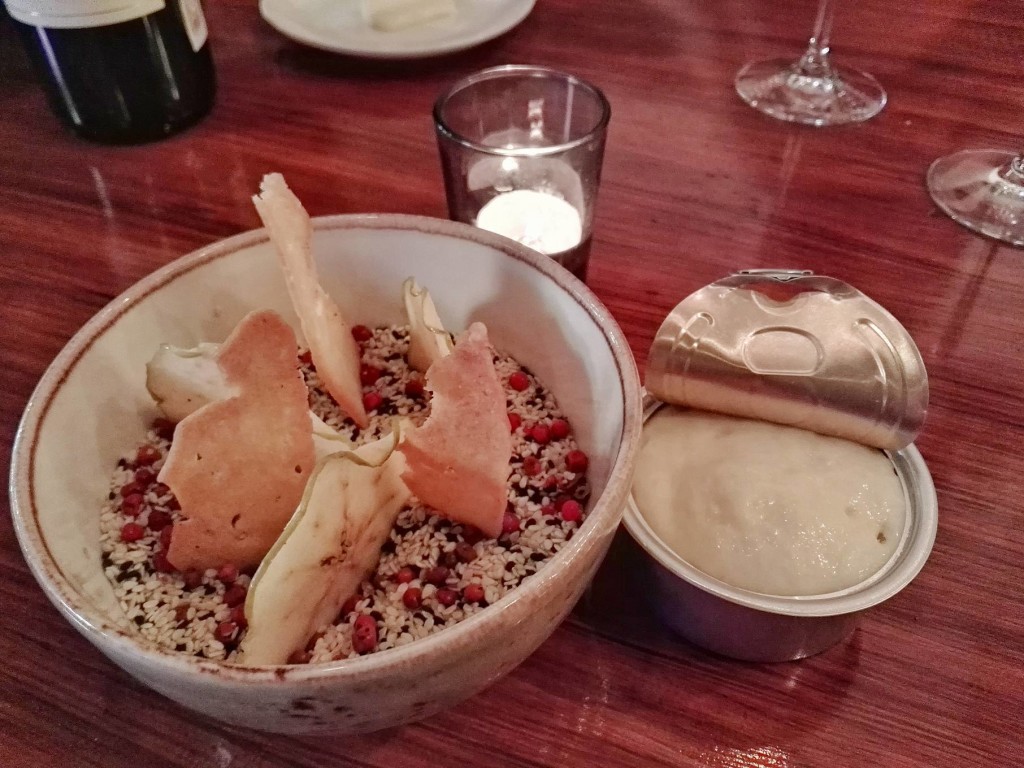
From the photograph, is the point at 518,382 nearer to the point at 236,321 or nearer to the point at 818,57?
the point at 236,321

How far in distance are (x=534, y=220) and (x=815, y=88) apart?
0.58m

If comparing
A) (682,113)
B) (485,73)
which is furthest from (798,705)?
(682,113)

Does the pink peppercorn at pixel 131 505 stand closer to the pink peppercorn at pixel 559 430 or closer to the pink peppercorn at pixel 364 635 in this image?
the pink peppercorn at pixel 364 635

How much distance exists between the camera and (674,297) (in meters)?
0.83

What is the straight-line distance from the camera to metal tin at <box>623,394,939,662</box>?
1.61 ft

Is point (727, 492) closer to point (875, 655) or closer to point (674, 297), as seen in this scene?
point (875, 655)

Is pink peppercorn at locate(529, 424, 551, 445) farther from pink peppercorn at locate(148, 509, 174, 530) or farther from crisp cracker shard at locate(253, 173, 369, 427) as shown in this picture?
pink peppercorn at locate(148, 509, 174, 530)

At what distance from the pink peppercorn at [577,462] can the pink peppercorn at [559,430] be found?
0.10ft

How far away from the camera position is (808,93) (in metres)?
1.13

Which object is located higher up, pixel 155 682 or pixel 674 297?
pixel 155 682

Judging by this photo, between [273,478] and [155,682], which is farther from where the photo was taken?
[273,478]

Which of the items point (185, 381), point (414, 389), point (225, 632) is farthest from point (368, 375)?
point (225, 632)

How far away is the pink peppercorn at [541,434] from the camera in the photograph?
2.14 feet

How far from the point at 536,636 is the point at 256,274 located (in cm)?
41
